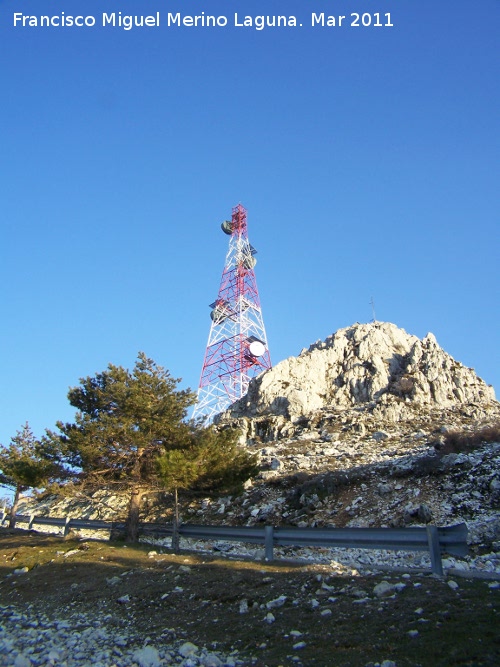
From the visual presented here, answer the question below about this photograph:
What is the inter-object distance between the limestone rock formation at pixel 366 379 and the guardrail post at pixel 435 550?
115ft

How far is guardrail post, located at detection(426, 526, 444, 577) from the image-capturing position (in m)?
8.06

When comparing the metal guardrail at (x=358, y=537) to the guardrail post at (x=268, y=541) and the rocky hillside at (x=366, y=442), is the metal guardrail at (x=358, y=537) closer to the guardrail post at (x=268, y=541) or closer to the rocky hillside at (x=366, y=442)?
the guardrail post at (x=268, y=541)

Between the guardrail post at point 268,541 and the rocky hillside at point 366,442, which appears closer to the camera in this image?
the guardrail post at point 268,541

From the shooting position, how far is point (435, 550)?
8.23m

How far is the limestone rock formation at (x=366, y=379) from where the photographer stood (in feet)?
153

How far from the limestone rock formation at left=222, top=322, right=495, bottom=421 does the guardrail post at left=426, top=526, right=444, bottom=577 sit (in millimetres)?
34921

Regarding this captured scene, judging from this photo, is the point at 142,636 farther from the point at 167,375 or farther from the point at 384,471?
the point at 384,471

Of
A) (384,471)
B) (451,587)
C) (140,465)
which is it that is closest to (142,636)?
(451,587)

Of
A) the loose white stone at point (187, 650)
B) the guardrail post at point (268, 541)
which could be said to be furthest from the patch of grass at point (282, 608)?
the guardrail post at point (268, 541)

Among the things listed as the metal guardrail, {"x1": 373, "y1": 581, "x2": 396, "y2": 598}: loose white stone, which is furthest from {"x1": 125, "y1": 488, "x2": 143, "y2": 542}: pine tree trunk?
{"x1": 373, "y1": 581, "x2": 396, "y2": 598}: loose white stone

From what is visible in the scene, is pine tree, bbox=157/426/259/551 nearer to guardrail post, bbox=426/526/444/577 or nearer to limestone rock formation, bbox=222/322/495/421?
guardrail post, bbox=426/526/444/577

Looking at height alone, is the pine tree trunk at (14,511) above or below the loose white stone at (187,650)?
above

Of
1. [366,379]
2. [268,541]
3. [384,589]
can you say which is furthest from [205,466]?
[366,379]

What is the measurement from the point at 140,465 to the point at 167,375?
13.9 feet
